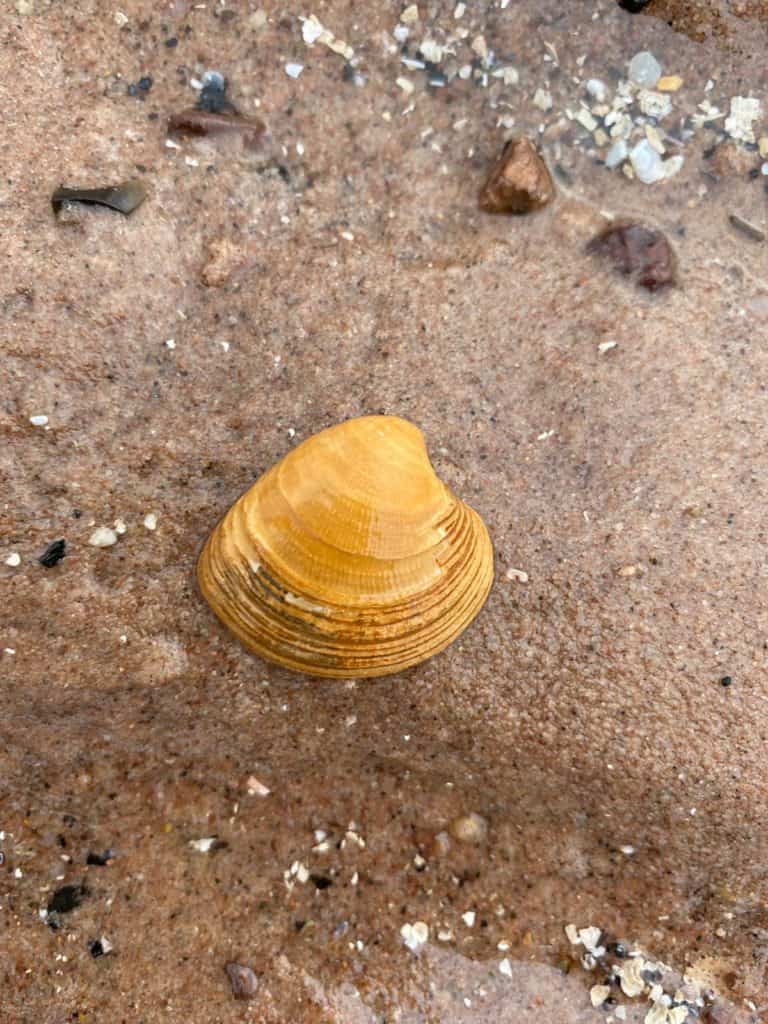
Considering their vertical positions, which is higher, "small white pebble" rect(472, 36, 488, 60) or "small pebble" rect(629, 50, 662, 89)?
"small pebble" rect(629, 50, 662, 89)

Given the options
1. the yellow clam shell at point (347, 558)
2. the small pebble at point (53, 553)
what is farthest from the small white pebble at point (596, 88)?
the small pebble at point (53, 553)

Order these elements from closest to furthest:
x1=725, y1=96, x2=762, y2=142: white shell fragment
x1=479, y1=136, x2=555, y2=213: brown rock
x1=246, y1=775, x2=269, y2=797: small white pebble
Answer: x1=246, y1=775, x2=269, y2=797: small white pebble < x1=479, y1=136, x2=555, y2=213: brown rock < x1=725, y1=96, x2=762, y2=142: white shell fragment

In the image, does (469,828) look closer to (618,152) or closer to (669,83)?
(618,152)

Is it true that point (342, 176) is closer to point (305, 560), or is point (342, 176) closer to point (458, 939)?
point (305, 560)

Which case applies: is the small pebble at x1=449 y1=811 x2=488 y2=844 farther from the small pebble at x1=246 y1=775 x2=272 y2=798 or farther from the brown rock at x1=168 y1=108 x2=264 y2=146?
the brown rock at x1=168 y1=108 x2=264 y2=146

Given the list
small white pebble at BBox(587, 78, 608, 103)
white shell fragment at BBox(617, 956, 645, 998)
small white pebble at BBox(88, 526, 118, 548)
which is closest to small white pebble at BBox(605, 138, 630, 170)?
small white pebble at BBox(587, 78, 608, 103)

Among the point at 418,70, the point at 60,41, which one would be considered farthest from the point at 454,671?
the point at 60,41
